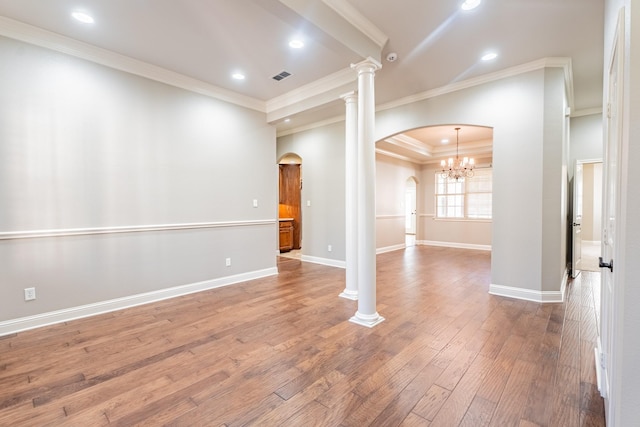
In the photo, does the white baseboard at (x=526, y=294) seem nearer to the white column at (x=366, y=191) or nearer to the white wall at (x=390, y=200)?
the white column at (x=366, y=191)

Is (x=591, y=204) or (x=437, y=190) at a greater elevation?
(x=437, y=190)

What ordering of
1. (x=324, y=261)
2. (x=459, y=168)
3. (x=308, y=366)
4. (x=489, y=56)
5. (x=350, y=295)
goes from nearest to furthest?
(x=308, y=366)
(x=489, y=56)
(x=350, y=295)
(x=324, y=261)
(x=459, y=168)

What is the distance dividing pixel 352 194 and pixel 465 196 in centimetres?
598

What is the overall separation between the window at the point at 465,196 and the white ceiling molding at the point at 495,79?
361 cm

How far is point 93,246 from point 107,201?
527mm

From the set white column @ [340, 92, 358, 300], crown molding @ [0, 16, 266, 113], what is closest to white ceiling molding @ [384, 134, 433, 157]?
white column @ [340, 92, 358, 300]

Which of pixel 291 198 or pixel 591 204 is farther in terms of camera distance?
pixel 591 204

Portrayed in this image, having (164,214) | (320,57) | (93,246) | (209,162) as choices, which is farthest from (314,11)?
(93,246)

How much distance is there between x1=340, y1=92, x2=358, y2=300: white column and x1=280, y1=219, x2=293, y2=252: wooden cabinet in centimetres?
384

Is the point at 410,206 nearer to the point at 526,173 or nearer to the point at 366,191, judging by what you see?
the point at 526,173

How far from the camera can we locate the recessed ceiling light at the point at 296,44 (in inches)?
120

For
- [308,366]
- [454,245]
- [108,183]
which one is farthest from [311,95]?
[454,245]

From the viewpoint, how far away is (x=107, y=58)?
3.28 m

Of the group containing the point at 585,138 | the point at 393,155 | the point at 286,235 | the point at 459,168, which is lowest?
the point at 286,235
